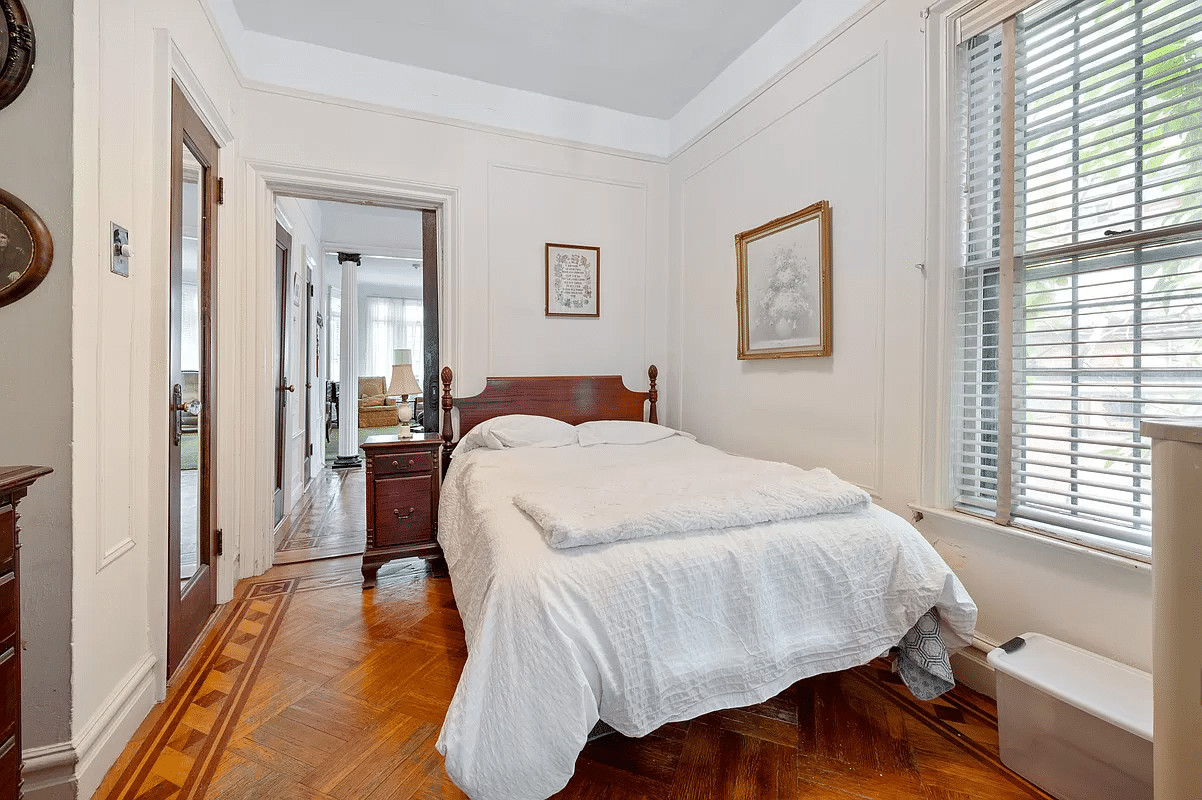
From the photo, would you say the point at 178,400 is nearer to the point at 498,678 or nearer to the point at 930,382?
the point at 498,678

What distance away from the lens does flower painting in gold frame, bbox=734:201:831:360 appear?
269 cm

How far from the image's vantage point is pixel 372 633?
245 cm

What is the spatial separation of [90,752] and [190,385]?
4.44ft

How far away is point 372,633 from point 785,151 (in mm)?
3160

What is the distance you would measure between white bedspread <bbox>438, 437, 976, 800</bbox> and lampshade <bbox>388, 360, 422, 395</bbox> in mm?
1628

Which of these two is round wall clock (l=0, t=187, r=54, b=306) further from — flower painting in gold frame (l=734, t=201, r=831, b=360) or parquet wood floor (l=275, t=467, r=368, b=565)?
flower painting in gold frame (l=734, t=201, r=831, b=360)

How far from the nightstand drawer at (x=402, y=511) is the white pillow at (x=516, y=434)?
0.30m

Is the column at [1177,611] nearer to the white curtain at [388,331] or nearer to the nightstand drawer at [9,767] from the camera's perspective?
the nightstand drawer at [9,767]

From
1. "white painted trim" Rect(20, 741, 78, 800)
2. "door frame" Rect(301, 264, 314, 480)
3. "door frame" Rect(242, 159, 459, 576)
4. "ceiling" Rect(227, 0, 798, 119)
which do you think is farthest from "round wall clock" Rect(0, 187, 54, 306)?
"door frame" Rect(301, 264, 314, 480)

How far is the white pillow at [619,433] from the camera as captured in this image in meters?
3.31

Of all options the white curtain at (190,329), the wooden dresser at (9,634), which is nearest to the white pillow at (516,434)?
the white curtain at (190,329)

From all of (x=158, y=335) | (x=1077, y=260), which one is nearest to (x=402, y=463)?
(x=158, y=335)

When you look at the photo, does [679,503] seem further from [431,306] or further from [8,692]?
[431,306]

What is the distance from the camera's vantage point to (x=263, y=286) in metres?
3.11
